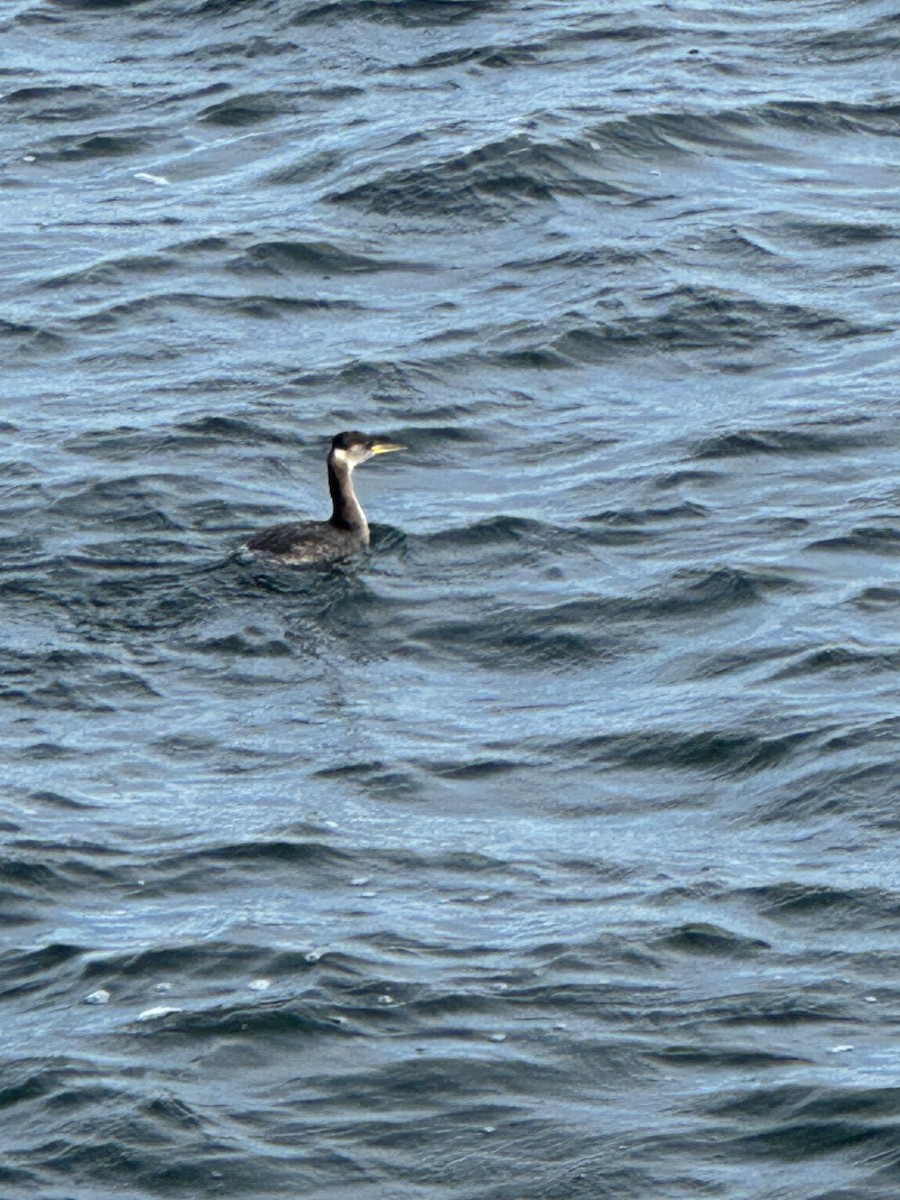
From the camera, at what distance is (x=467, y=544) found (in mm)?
15586

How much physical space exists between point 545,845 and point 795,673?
7.98 feet

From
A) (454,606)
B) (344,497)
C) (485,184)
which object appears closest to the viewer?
(454,606)

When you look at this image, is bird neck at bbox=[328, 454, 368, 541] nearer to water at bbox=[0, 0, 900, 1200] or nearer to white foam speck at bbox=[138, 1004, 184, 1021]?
water at bbox=[0, 0, 900, 1200]

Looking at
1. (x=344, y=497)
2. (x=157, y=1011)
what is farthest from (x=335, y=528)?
(x=157, y=1011)

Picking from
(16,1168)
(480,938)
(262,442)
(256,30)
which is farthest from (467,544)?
(256,30)

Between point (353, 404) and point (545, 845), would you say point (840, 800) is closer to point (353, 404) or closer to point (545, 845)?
point (545, 845)

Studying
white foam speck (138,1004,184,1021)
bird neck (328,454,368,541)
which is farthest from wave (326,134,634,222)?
white foam speck (138,1004,184,1021)

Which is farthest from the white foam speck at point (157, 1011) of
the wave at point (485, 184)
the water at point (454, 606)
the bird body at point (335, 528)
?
the wave at point (485, 184)

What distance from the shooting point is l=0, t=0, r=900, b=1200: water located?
1004 centimetres

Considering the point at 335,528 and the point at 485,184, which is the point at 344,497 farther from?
the point at 485,184

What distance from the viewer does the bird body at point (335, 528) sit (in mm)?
15156

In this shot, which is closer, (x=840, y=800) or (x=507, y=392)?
(x=840, y=800)

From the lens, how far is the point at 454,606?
48.8 feet

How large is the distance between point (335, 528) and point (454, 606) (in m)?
1.05
